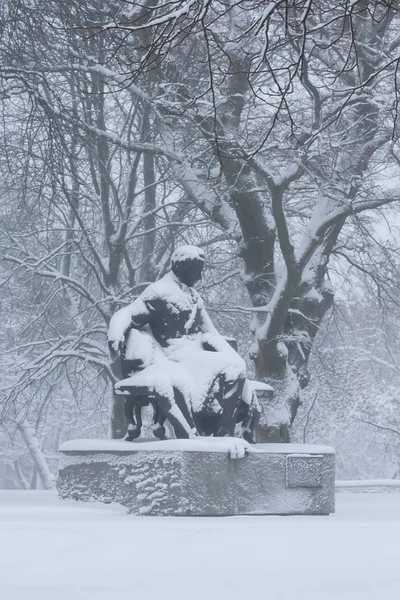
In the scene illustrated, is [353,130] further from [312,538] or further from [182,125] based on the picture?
[312,538]

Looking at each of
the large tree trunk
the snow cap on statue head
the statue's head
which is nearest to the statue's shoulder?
the statue's head

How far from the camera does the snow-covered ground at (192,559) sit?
4.82 m

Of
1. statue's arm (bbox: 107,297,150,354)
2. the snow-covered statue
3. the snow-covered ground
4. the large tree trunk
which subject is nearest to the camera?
the snow-covered ground

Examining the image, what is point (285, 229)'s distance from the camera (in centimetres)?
1411

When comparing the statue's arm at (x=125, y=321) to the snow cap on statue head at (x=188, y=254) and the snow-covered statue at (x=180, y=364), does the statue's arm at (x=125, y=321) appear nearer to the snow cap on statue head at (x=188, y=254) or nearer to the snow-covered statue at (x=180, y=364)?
the snow-covered statue at (x=180, y=364)

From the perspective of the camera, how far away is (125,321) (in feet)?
32.2

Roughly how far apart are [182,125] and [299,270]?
10.2ft

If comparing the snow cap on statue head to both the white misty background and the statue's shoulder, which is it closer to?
the statue's shoulder

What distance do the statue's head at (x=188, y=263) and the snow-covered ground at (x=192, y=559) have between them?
2635 millimetres


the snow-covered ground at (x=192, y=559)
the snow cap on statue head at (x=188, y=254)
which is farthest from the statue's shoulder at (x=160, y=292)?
the snow-covered ground at (x=192, y=559)

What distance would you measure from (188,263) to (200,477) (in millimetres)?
2197

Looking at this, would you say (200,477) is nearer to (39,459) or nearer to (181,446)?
(181,446)

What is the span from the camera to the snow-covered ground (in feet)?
15.8

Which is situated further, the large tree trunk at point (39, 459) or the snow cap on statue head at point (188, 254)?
the large tree trunk at point (39, 459)
